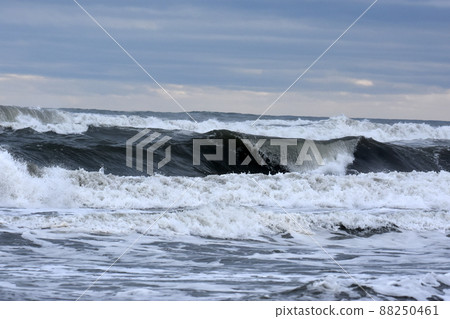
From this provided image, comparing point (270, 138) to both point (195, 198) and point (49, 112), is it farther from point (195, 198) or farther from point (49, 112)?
point (195, 198)

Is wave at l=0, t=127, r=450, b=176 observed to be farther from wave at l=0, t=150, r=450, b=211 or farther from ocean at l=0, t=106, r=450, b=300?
wave at l=0, t=150, r=450, b=211

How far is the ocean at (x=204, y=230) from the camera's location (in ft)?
26.1

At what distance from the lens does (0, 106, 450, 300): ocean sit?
7.96 m

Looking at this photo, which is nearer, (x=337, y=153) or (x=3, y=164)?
(x=3, y=164)

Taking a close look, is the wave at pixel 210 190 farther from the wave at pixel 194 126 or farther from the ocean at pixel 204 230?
the wave at pixel 194 126

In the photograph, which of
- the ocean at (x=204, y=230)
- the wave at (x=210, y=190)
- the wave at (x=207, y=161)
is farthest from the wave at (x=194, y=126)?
the wave at (x=210, y=190)

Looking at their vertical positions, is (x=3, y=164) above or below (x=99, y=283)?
above

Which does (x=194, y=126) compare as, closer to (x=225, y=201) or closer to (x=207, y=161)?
(x=207, y=161)

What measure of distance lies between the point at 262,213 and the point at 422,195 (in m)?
5.76

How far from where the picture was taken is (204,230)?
465 inches

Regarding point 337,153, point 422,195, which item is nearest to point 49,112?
point 337,153

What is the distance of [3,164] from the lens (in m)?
14.2
